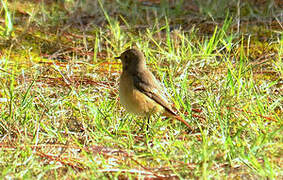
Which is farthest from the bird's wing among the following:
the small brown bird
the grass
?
the grass

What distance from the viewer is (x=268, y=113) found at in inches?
151

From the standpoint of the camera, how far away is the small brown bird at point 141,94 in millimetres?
3985

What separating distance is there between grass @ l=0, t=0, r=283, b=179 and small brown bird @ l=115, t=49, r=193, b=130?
123mm

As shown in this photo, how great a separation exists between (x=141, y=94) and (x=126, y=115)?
0.80 feet

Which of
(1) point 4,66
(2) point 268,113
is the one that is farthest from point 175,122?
(1) point 4,66

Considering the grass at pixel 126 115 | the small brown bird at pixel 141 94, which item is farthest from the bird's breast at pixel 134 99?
the grass at pixel 126 115

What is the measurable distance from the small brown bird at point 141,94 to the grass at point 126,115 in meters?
0.12

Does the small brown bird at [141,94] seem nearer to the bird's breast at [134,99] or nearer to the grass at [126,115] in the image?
the bird's breast at [134,99]

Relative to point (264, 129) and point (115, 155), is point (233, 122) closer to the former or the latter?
point (264, 129)

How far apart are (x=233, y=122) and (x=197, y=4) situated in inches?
168

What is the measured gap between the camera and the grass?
3031 millimetres

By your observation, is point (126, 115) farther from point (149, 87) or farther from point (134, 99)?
point (149, 87)

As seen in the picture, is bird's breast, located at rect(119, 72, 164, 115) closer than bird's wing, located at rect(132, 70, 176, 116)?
Yes

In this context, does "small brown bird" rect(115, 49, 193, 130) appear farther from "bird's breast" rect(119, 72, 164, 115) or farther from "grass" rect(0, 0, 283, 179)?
"grass" rect(0, 0, 283, 179)
